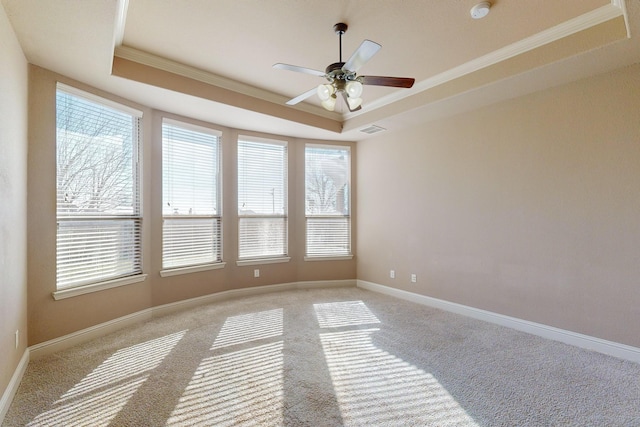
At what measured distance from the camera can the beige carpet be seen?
1.94 metres

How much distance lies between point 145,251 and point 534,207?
446cm

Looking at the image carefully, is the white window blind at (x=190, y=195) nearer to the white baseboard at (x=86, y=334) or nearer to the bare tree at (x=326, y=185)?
the white baseboard at (x=86, y=334)

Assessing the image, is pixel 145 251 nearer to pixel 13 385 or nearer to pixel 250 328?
pixel 250 328

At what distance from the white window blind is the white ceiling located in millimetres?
472

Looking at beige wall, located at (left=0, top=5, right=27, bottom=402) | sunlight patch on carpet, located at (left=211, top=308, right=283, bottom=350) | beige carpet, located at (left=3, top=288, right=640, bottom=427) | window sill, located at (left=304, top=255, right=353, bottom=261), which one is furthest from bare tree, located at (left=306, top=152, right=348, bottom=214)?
beige wall, located at (left=0, top=5, right=27, bottom=402)

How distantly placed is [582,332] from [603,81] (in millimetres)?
2380

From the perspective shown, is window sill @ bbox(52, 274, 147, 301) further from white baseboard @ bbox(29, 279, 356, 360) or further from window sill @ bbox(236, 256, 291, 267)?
window sill @ bbox(236, 256, 291, 267)

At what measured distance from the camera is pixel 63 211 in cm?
290

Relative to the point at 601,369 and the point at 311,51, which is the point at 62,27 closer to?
the point at 311,51

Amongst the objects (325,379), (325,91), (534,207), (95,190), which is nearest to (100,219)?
(95,190)

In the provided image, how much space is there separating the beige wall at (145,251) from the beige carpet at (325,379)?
33 cm

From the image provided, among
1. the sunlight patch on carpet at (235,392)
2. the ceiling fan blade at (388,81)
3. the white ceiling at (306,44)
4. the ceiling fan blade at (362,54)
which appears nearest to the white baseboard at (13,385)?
the sunlight patch on carpet at (235,392)

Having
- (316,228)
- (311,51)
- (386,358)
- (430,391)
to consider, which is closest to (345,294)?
(316,228)

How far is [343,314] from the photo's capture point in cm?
389
